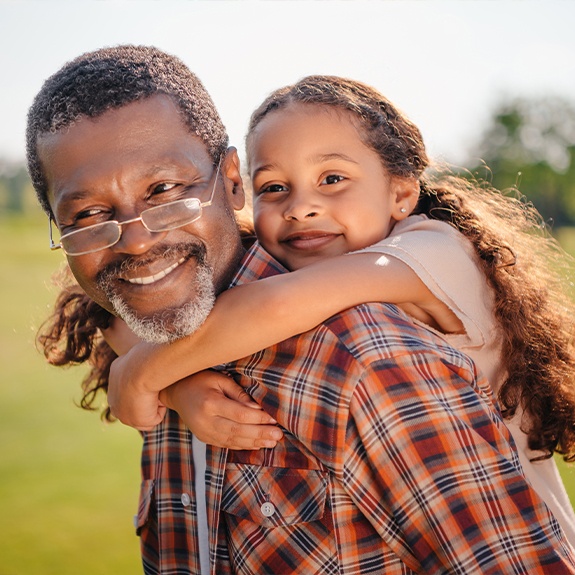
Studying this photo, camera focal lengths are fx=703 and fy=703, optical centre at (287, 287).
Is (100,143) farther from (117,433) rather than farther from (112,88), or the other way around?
(117,433)

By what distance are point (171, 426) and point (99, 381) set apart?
1.04 m

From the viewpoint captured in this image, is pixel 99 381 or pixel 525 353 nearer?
pixel 525 353

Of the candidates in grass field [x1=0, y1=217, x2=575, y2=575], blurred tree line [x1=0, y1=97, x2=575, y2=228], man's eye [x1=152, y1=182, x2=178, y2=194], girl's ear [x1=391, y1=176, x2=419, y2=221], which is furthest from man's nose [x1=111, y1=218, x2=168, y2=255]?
blurred tree line [x1=0, y1=97, x2=575, y2=228]

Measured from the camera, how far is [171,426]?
2.59 meters

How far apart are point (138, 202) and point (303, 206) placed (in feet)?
2.38

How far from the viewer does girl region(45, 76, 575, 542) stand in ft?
6.97

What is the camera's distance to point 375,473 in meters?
1.84

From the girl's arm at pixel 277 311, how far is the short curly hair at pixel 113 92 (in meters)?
0.66

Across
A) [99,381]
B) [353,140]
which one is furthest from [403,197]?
[99,381]

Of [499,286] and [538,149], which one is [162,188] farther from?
[538,149]

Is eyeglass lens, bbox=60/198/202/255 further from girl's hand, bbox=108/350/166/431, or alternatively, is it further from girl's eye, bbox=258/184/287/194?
girl's eye, bbox=258/184/287/194

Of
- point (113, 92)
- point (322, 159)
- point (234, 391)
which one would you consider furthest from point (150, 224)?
point (322, 159)

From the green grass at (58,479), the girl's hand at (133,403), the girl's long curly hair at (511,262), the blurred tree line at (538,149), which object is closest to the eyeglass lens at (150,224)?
the girl's hand at (133,403)

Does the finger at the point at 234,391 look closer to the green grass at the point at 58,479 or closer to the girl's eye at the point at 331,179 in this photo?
the girl's eye at the point at 331,179
